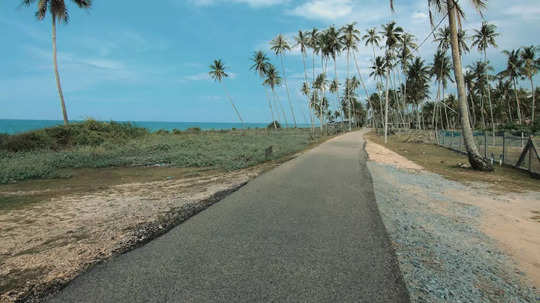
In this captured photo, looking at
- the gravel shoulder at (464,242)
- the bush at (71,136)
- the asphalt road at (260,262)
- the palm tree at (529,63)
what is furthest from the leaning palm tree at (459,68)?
the palm tree at (529,63)

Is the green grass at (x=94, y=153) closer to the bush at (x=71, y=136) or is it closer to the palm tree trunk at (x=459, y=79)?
the bush at (x=71, y=136)

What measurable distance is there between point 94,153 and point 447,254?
66.4 feet

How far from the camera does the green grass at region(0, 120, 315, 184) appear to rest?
41.2 feet

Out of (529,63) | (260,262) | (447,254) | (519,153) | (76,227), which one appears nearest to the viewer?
(260,262)

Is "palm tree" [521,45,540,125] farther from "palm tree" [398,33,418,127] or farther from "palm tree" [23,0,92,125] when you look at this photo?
"palm tree" [23,0,92,125]

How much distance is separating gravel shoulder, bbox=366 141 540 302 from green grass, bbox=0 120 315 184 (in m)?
8.54

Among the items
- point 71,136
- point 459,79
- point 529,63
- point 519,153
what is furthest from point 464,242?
point 529,63

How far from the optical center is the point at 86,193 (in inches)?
314

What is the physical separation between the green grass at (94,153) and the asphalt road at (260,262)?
805cm

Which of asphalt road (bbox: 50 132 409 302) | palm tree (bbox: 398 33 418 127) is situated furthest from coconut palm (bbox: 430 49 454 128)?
asphalt road (bbox: 50 132 409 302)

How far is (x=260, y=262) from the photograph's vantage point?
138 inches

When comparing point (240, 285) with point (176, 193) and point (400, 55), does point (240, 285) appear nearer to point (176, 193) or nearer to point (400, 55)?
point (176, 193)

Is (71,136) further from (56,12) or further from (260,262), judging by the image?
(260,262)

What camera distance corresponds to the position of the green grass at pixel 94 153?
1256 centimetres
